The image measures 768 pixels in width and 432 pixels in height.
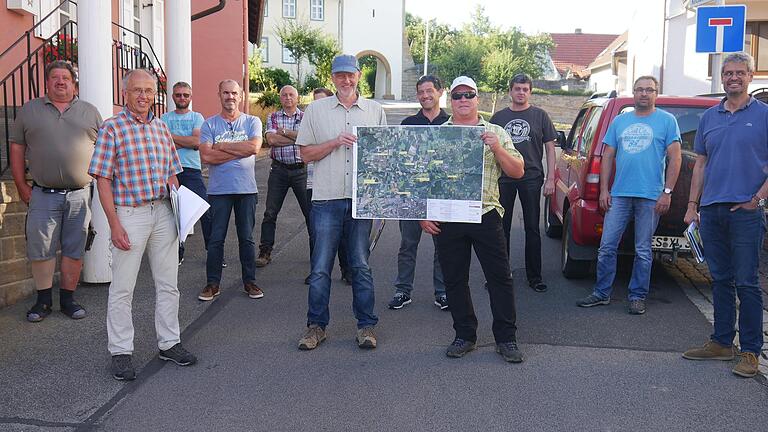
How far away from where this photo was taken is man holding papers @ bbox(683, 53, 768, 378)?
5168mm

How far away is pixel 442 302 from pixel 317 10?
158 ft

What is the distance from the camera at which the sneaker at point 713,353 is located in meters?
5.40

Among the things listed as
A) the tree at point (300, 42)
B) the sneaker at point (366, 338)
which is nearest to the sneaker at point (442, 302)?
the sneaker at point (366, 338)

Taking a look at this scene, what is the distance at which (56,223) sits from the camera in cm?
637

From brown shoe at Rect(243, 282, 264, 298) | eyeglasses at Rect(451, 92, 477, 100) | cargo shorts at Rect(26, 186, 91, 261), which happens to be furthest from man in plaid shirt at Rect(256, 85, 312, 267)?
eyeglasses at Rect(451, 92, 477, 100)

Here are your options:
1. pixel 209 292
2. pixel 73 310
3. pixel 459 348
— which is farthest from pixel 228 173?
pixel 459 348

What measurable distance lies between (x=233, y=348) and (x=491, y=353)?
183 cm

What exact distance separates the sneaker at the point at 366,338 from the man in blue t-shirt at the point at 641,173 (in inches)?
82.9

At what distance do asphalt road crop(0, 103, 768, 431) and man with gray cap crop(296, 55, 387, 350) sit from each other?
0.25 meters

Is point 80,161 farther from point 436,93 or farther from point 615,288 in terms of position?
point 615,288

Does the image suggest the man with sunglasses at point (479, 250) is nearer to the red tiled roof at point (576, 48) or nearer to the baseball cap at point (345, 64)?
the baseball cap at point (345, 64)

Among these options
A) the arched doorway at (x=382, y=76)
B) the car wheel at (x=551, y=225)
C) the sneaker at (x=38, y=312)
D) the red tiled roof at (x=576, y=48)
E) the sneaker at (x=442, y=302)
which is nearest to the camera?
the sneaker at (x=38, y=312)

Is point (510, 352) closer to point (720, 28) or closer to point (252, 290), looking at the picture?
point (252, 290)

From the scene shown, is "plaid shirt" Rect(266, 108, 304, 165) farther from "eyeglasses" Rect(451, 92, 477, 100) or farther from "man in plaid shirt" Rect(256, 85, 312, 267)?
"eyeglasses" Rect(451, 92, 477, 100)
